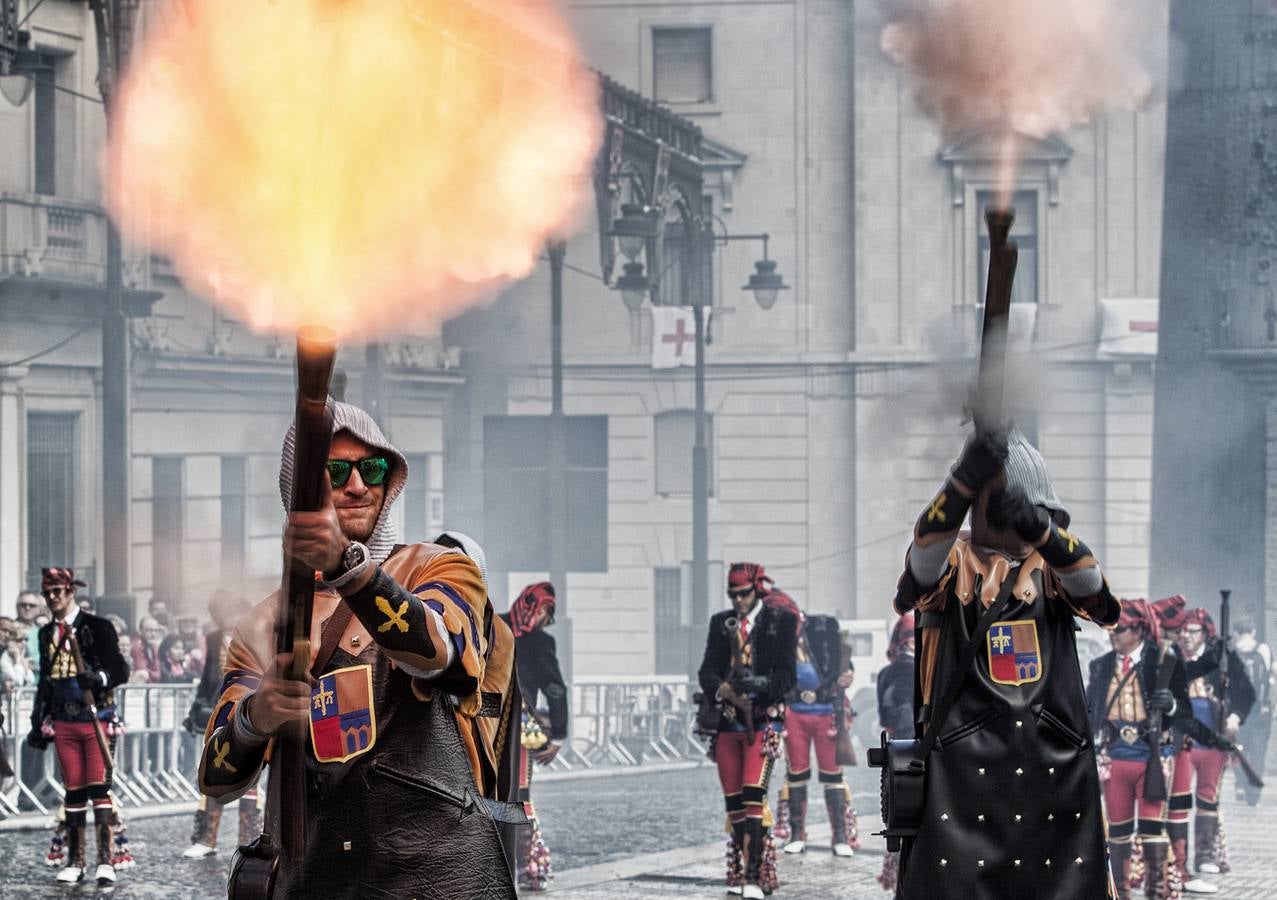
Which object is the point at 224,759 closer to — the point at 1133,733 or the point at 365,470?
the point at 365,470

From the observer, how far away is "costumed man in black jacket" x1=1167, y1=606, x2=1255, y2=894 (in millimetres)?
12867

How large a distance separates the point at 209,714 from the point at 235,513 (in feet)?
54.6

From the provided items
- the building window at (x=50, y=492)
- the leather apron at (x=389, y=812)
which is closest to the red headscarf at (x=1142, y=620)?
the leather apron at (x=389, y=812)

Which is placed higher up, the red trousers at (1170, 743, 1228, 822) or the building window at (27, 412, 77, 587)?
the building window at (27, 412, 77, 587)

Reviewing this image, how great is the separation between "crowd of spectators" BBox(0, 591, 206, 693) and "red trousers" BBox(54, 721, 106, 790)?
12.8ft

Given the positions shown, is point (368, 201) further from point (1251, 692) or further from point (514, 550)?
point (514, 550)

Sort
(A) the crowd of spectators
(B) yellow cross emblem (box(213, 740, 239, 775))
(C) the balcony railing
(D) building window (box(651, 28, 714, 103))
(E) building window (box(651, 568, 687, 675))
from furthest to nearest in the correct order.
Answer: (D) building window (box(651, 28, 714, 103))
(E) building window (box(651, 568, 687, 675))
(C) the balcony railing
(A) the crowd of spectators
(B) yellow cross emblem (box(213, 740, 239, 775))

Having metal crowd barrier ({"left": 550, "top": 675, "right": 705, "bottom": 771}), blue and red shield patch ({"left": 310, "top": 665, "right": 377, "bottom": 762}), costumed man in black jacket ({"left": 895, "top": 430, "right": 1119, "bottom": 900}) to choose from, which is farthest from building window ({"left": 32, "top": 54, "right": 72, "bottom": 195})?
blue and red shield patch ({"left": 310, "top": 665, "right": 377, "bottom": 762})

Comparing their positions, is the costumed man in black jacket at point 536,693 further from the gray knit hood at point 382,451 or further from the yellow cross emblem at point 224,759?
the yellow cross emblem at point 224,759

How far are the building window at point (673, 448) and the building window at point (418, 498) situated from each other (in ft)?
16.4

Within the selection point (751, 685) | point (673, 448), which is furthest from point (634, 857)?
point (673, 448)

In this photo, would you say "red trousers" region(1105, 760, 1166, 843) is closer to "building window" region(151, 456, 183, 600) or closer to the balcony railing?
the balcony railing

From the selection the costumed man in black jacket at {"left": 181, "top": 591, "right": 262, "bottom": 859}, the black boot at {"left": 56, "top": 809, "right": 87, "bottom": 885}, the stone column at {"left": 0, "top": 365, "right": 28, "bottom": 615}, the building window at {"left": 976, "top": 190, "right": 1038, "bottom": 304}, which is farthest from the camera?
the building window at {"left": 976, "top": 190, "right": 1038, "bottom": 304}

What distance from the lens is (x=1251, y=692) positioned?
15.2 metres
